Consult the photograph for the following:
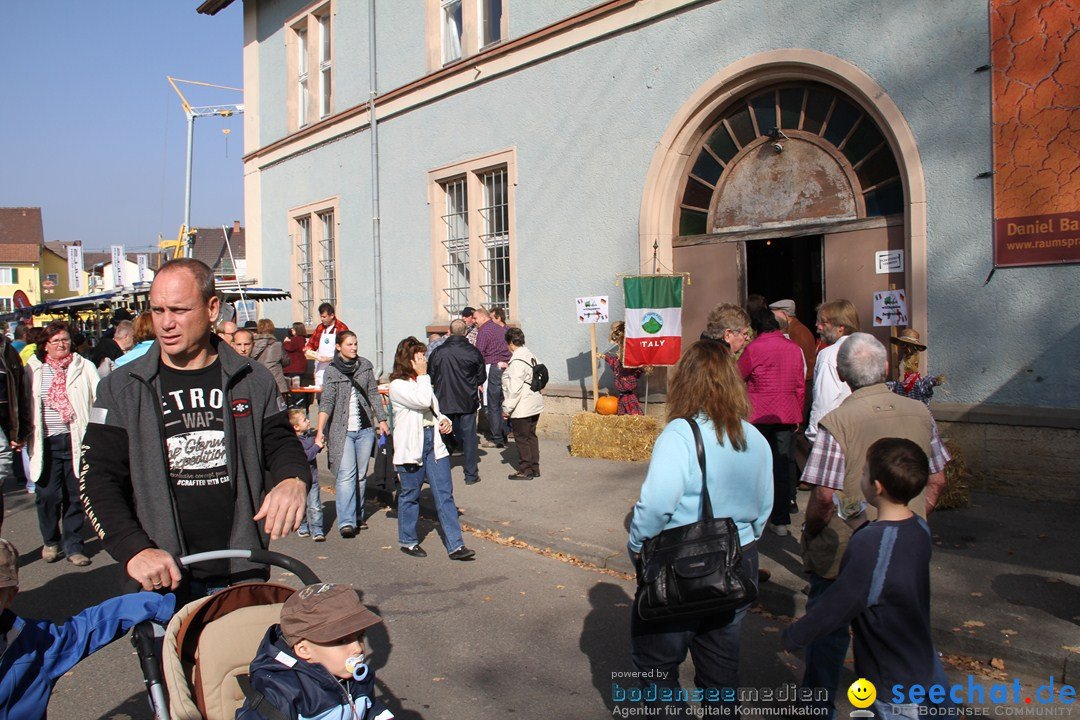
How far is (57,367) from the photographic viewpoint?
773 cm

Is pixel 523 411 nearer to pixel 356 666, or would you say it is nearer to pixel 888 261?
pixel 888 261

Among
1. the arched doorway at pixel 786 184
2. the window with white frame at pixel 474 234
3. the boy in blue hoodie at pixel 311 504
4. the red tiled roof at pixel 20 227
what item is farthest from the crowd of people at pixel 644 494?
the red tiled roof at pixel 20 227

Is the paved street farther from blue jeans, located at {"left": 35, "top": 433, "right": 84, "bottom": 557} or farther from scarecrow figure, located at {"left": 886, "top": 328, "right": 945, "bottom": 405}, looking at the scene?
scarecrow figure, located at {"left": 886, "top": 328, "right": 945, "bottom": 405}

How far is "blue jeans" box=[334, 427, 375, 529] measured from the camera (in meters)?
8.28

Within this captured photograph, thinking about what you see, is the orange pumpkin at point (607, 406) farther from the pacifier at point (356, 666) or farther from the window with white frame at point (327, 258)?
the window with white frame at point (327, 258)

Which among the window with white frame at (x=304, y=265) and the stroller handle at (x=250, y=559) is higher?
the window with white frame at (x=304, y=265)

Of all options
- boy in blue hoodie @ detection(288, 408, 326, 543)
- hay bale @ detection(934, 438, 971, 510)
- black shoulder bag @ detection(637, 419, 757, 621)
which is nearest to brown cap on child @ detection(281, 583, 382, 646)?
black shoulder bag @ detection(637, 419, 757, 621)

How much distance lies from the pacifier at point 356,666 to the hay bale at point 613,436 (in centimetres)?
800

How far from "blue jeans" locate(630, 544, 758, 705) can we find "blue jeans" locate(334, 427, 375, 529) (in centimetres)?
521

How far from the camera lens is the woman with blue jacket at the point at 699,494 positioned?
3.47 metres

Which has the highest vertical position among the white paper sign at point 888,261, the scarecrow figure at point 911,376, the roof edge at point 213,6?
the roof edge at point 213,6

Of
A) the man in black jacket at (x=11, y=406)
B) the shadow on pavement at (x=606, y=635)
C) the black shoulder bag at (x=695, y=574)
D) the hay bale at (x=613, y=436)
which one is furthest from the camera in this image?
the hay bale at (x=613, y=436)

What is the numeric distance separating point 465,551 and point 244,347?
3761 mm

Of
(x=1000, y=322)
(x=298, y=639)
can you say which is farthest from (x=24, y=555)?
(x=1000, y=322)
